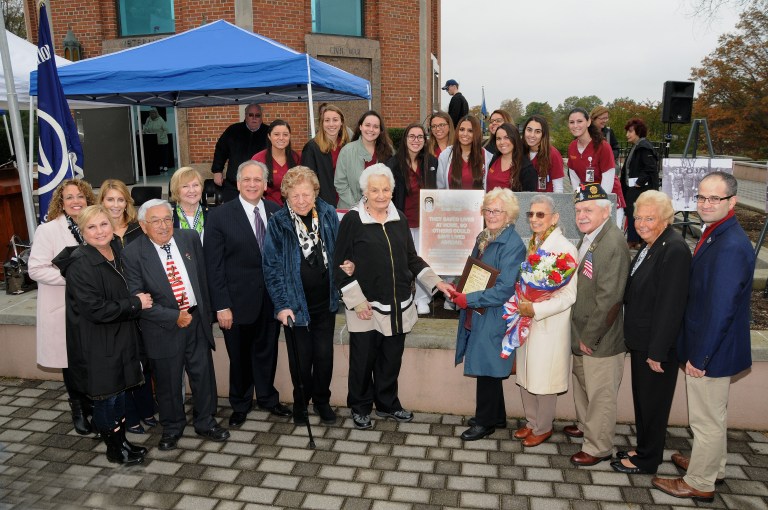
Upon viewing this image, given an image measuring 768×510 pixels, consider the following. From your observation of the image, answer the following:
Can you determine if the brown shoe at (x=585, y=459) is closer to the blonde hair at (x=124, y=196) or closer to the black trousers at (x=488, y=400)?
the black trousers at (x=488, y=400)

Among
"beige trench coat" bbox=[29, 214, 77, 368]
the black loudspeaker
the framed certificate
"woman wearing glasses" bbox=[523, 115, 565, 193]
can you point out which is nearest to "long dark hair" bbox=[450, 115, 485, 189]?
"woman wearing glasses" bbox=[523, 115, 565, 193]

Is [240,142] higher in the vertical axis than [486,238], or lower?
higher

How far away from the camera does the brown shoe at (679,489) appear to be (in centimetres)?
369

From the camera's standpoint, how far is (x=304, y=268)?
4477 millimetres

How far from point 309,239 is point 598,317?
214cm

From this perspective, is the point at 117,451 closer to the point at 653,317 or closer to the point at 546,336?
the point at 546,336

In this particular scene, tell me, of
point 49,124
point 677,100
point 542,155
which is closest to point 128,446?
point 49,124

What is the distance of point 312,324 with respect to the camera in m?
4.64

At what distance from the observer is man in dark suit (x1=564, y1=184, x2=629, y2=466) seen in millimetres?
3828

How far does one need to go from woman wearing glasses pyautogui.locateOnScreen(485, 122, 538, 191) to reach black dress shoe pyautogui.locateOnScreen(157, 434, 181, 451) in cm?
363

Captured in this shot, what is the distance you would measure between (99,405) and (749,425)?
16.2 ft

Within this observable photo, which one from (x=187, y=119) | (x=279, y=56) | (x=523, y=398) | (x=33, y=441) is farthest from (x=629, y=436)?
(x=187, y=119)

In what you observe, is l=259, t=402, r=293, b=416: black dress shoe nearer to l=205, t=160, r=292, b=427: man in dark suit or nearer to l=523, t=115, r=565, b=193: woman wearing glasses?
l=205, t=160, r=292, b=427: man in dark suit

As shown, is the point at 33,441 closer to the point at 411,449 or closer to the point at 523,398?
the point at 411,449
